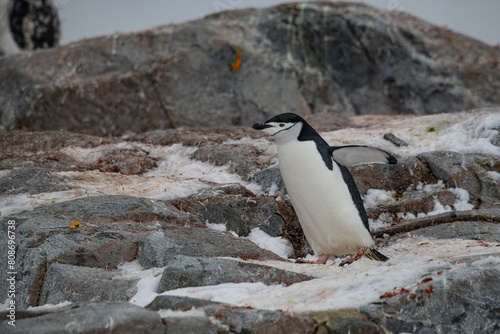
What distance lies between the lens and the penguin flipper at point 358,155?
6223 mm

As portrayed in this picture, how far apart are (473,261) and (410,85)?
13.5 m

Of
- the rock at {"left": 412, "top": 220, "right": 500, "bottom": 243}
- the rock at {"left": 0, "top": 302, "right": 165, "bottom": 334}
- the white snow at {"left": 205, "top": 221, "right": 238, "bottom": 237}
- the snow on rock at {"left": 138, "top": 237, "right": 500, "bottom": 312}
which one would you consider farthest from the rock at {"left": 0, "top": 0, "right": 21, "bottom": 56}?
the rock at {"left": 0, "top": 302, "right": 165, "bottom": 334}

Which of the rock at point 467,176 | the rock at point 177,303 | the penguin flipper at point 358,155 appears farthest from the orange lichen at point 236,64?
the rock at point 177,303

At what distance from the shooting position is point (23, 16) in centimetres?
2158

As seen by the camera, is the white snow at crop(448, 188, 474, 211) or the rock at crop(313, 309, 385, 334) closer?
the rock at crop(313, 309, 385, 334)

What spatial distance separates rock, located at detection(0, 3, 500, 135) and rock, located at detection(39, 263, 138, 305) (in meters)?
9.15

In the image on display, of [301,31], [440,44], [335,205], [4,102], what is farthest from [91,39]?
[335,205]

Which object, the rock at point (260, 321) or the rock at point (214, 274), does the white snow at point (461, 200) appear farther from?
the rock at point (260, 321)

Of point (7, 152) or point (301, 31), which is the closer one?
point (7, 152)

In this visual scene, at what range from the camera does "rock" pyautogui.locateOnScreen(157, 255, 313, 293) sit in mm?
4875

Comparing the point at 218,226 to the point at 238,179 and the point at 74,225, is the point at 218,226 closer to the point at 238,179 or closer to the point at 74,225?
the point at 238,179

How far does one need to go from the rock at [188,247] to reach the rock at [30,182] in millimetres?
1936

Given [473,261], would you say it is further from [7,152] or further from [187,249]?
[7,152]

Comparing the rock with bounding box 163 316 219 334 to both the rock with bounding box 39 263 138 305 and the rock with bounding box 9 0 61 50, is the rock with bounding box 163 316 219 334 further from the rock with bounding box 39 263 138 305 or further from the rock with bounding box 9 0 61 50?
the rock with bounding box 9 0 61 50
